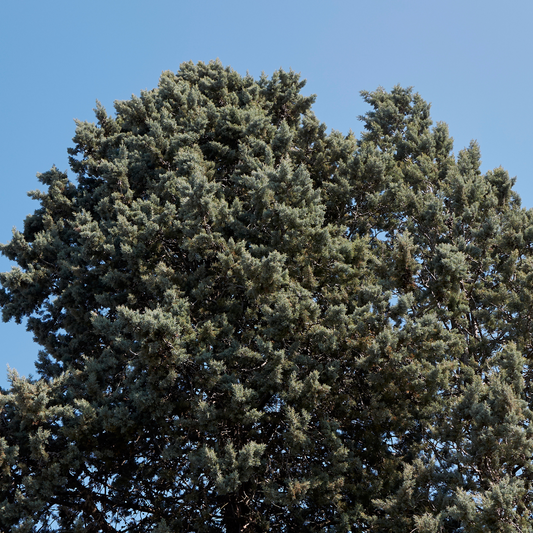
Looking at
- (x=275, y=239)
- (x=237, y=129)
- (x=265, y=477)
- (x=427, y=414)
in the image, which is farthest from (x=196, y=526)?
(x=237, y=129)

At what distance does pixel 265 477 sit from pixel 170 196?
595 centimetres

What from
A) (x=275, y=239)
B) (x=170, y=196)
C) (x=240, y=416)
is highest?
(x=170, y=196)

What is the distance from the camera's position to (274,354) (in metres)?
8.70

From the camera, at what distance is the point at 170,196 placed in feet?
38.8

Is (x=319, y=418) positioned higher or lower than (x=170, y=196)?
lower

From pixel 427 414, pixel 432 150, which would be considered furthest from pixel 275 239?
pixel 432 150

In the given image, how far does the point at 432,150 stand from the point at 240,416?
28.4 ft

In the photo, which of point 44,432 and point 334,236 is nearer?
Result: point 44,432

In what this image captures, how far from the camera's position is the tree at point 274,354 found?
8.30m

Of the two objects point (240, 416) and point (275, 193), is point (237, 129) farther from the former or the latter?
point (240, 416)

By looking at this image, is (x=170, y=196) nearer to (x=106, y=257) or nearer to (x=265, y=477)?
(x=106, y=257)

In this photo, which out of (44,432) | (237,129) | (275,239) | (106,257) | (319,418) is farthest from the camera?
(237,129)

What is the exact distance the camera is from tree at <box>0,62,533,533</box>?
27.2 feet

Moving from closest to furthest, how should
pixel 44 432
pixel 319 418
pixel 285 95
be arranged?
pixel 44 432 → pixel 319 418 → pixel 285 95
